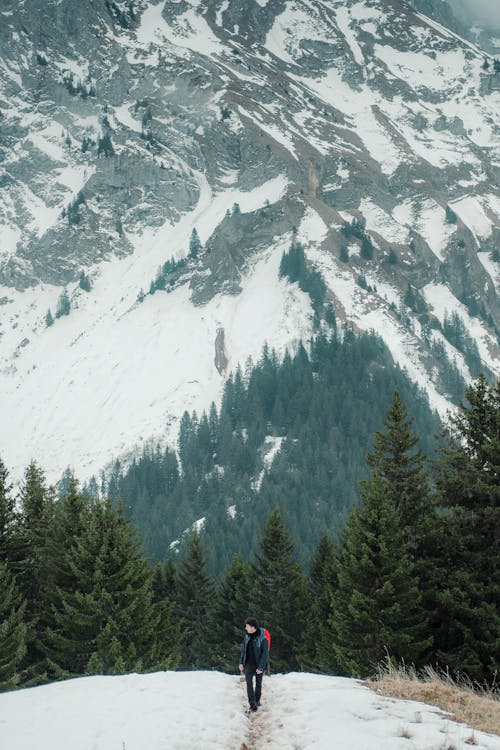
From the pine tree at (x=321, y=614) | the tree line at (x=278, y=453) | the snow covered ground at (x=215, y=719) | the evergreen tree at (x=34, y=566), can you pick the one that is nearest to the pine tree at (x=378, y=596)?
the pine tree at (x=321, y=614)

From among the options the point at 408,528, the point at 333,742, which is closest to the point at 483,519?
the point at 408,528

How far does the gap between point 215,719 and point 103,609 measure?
11558 millimetres

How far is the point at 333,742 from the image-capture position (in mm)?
9367

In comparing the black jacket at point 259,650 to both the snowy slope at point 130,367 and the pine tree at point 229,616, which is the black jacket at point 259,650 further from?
the snowy slope at point 130,367

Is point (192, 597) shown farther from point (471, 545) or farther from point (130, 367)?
point (130, 367)

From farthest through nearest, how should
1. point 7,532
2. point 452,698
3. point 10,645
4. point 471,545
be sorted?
point 7,532 → point 10,645 → point 471,545 → point 452,698

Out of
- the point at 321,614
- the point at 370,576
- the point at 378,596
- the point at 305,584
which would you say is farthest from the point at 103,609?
the point at 305,584

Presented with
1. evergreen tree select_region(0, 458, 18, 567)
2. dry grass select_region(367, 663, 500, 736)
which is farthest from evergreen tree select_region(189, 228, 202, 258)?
dry grass select_region(367, 663, 500, 736)

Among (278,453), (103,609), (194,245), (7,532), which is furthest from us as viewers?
(194,245)

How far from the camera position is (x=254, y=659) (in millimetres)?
12164

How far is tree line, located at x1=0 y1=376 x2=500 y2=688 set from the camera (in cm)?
1795

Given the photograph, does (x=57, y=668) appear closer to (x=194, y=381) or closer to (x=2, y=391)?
(x=194, y=381)

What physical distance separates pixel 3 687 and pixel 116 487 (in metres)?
108

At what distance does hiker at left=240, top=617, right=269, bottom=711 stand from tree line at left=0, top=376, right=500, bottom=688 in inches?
263
